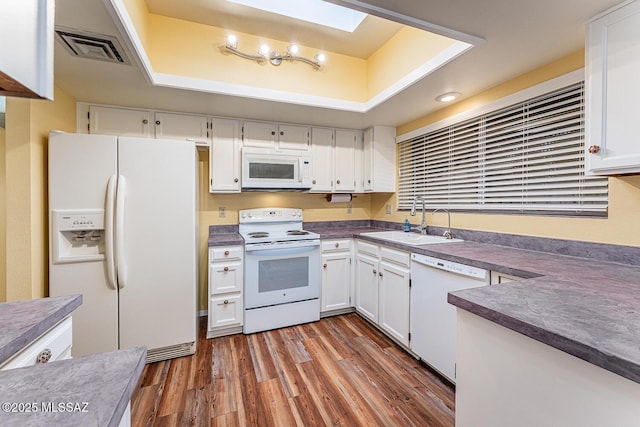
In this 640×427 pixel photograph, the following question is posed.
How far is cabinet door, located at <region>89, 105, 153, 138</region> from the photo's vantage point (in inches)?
93.4

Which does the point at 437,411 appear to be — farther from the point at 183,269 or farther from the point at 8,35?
the point at 8,35

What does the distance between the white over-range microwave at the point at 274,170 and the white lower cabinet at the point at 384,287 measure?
99cm

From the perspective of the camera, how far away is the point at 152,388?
179 cm

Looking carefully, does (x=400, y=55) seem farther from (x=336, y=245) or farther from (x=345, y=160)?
(x=336, y=245)

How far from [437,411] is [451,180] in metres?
A: 1.87

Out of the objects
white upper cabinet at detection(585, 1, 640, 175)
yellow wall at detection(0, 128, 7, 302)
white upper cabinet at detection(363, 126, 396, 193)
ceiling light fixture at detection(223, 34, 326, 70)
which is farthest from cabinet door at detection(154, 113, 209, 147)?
white upper cabinet at detection(585, 1, 640, 175)

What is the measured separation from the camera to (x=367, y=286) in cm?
271

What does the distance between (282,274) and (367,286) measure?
885mm

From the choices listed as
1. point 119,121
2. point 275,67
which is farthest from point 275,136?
point 119,121

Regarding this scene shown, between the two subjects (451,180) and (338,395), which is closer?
(338,395)

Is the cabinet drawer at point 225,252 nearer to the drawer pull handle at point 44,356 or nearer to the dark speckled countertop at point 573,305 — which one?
the drawer pull handle at point 44,356

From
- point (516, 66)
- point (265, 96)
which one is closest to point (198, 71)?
point (265, 96)

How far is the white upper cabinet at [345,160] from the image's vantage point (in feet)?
10.6

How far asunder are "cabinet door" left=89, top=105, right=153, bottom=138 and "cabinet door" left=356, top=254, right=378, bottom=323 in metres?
2.47
